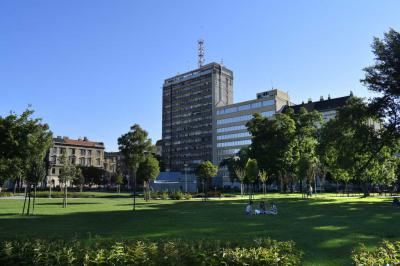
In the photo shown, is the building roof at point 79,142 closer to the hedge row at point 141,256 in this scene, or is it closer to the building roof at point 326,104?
the building roof at point 326,104

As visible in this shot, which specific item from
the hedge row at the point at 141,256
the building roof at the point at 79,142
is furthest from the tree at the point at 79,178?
the hedge row at the point at 141,256

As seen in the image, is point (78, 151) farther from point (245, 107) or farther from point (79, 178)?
point (245, 107)

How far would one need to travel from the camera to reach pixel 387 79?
3975 cm

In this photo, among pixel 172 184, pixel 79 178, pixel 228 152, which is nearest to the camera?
pixel 79 178

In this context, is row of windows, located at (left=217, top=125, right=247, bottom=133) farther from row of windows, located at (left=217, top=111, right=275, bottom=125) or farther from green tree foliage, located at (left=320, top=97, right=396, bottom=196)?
green tree foliage, located at (left=320, top=97, right=396, bottom=196)

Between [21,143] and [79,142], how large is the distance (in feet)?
473

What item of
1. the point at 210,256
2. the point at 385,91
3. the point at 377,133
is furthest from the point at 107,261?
the point at 377,133

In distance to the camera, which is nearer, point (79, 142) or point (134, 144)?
point (134, 144)

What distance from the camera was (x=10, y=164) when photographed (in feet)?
89.8

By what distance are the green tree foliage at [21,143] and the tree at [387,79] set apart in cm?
3180

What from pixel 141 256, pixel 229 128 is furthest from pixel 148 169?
pixel 229 128

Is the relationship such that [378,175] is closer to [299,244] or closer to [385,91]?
[385,91]

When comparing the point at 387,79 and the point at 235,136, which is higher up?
the point at 235,136

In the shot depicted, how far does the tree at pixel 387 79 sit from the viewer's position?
3806cm
